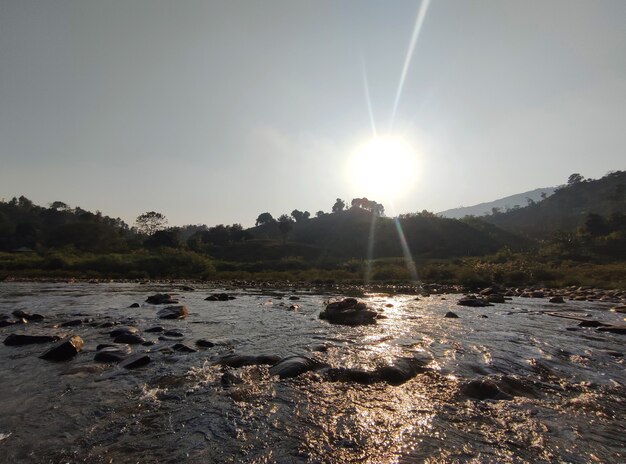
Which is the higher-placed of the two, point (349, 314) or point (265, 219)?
point (265, 219)

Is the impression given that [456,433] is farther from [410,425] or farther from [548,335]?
[548,335]

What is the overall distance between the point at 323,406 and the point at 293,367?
1.72m

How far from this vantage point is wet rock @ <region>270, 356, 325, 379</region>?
6.97 metres

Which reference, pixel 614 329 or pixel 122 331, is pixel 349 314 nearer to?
pixel 122 331

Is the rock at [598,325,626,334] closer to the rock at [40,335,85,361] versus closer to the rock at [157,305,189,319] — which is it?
the rock at [157,305,189,319]

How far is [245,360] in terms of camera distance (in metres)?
7.74

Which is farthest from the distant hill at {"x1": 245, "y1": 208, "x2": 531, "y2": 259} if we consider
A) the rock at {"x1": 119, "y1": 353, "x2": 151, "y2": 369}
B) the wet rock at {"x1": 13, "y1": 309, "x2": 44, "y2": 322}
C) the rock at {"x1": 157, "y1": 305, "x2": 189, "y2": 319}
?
the rock at {"x1": 119, "y1": 353, "x2": 151, "y2": 369}

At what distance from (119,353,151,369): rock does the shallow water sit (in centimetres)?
20

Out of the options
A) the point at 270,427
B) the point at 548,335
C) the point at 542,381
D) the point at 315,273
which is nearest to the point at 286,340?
the point at 270,427

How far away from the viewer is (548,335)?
10836mm

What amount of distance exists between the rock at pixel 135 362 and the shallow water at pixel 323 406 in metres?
0.20

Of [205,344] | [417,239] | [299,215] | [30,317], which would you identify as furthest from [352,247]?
[205,344]

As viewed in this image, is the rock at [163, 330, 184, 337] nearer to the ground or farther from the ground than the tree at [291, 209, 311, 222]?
nearer to the ground

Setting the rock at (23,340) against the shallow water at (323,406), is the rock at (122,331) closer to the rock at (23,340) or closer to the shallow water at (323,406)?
the shallow water at (323,406)
